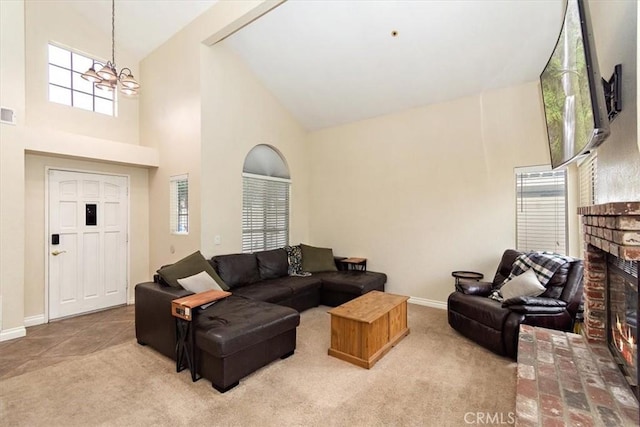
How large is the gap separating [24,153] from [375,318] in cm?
461

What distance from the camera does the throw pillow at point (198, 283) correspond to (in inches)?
124

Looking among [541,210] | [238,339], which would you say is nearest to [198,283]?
[238,339]

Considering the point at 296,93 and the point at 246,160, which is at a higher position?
the point at 296,93

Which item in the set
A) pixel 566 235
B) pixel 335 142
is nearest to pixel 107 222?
pixel 335 142

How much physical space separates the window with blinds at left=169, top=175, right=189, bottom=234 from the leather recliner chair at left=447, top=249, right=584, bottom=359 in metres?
3.85

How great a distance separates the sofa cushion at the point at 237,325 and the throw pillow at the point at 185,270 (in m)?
0.60

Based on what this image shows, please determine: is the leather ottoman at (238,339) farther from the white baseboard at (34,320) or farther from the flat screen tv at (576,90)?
the white baseboard at (34,320)

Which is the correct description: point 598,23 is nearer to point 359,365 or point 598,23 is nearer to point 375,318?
point 375,318

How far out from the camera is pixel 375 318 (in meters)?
2.84

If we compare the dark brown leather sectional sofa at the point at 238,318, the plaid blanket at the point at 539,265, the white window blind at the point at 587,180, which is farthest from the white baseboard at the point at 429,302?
the white window blind at the point at 587,180

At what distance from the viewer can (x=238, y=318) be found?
105 inches

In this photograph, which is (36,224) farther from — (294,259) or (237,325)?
(294,259)

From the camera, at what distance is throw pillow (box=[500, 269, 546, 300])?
3021 millimetres

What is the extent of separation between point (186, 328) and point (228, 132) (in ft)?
9.65
